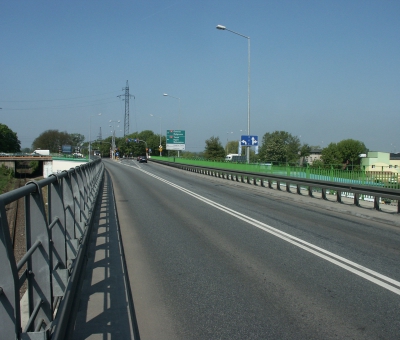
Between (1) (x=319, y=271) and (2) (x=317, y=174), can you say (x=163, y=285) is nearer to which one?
(1) (x=319, y=271)

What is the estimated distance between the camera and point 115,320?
188 inches

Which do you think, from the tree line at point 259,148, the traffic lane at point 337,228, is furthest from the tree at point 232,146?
the traffic lane at point 337,228

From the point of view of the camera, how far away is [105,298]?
18.0ft

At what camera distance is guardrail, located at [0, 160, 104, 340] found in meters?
2.71

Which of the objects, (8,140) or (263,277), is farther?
(8,140)

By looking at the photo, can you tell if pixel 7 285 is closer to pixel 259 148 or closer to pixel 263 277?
pixel 263 277

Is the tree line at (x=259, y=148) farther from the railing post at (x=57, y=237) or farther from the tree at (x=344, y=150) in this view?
the railing post at (x=57, y=237)

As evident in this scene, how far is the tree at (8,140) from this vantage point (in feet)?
390

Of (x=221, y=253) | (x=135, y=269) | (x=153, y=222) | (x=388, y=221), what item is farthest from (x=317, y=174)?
(x=135, y=269)

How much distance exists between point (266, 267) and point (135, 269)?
221 centimetres

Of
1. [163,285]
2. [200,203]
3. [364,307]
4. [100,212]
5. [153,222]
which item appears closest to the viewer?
[364,307]

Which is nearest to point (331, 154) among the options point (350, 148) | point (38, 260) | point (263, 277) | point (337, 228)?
point (350, 148)

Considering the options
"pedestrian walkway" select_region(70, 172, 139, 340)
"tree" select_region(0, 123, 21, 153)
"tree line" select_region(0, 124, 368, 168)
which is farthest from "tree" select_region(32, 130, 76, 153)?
"pedestrian walkway" select_region(70, 172, 139, 340)

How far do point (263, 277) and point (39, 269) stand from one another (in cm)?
381
